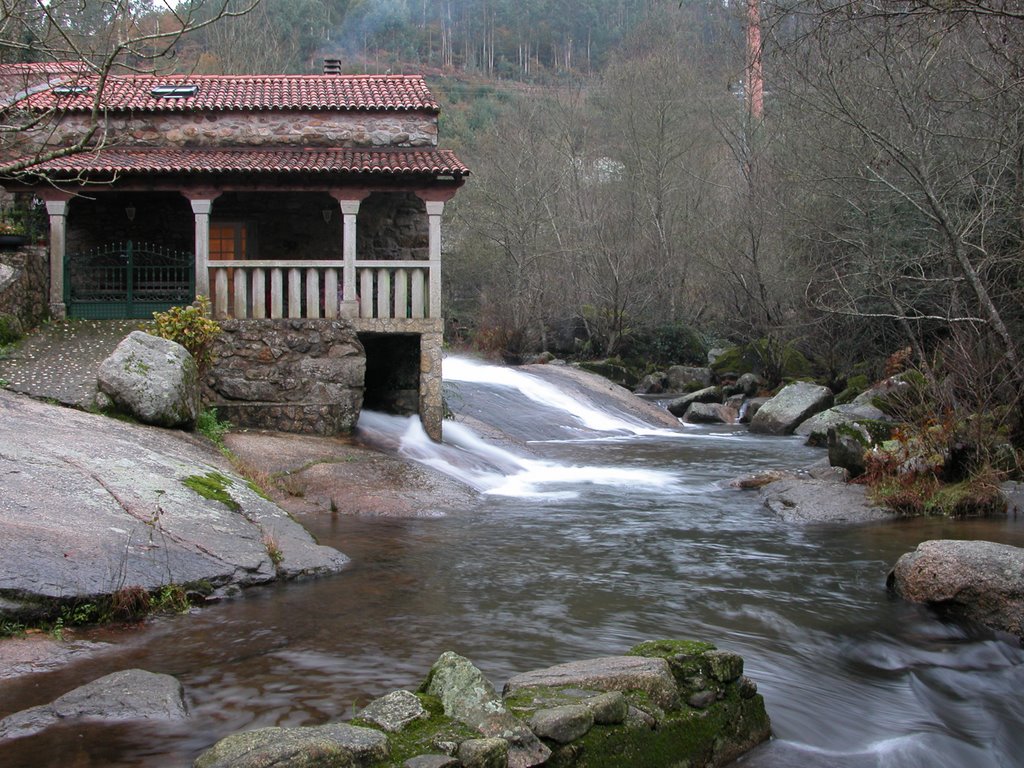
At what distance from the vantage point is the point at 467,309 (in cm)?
3406

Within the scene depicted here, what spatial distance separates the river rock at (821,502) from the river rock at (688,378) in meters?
14.5

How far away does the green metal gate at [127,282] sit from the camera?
14234mm

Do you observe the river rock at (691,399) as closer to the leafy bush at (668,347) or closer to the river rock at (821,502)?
the leafy bush at (668,347)

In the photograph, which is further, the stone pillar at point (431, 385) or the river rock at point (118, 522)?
the stone pillar at point (431, 385)

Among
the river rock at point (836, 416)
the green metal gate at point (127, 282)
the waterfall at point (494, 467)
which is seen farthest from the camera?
the river rock at point (836, 416)

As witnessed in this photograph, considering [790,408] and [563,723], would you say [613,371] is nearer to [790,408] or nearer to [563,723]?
[790,408]

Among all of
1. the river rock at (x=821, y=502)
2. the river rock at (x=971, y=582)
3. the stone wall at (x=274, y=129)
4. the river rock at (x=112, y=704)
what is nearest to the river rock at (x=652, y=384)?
the stone wall at (x=274, y=129)

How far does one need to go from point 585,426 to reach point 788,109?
8582 millimetres

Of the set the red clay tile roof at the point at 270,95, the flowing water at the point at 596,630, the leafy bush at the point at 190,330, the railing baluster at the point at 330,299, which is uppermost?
the red clay tile roof at the point at 270,95

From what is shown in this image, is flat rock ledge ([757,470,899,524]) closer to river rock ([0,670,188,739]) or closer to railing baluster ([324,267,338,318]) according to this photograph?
railing baluster ([324,267,338,318])

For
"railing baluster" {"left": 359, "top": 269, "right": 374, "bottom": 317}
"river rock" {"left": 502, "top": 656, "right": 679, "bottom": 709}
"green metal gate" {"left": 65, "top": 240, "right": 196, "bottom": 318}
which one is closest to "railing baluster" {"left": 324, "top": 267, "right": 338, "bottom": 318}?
"railing baluster" {"left": 359, "top": 269, "right": 374, "bottom": 317}

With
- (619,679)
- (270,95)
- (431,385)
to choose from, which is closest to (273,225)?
(270,95)

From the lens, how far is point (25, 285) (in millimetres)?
13250

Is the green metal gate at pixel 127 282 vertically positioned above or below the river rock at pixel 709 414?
above
